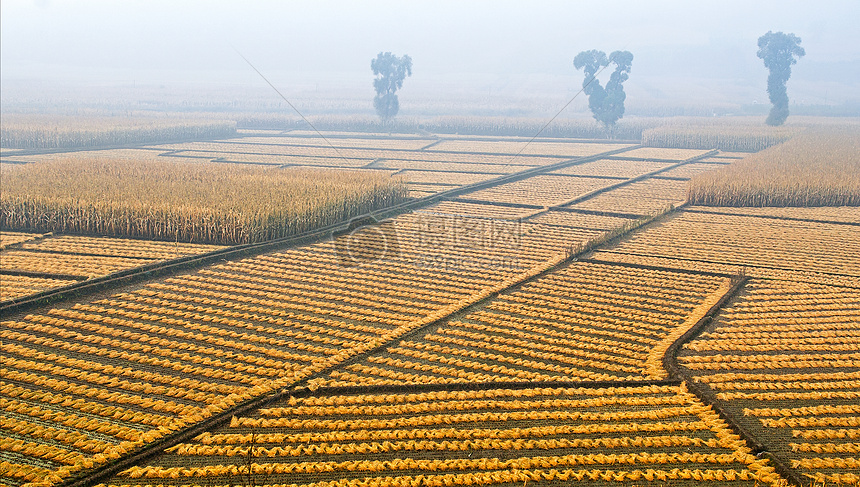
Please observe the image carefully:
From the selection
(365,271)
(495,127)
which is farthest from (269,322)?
(495,127)

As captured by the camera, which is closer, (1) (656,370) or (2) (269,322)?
(1) (656,370)

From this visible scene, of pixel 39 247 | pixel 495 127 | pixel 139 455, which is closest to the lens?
pixel 139 455

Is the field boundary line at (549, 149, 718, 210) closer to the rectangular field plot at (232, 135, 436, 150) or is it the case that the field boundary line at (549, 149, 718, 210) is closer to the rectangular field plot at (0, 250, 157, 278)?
the rectangular field plot at (0, 250, 157, 278)

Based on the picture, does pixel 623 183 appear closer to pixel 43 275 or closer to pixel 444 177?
pixel 444 177

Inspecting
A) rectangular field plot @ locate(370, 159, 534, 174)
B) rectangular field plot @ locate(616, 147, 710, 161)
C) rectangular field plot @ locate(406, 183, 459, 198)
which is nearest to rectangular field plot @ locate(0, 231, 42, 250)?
rectangular field plot @ locate(406, 183, 459, 198)

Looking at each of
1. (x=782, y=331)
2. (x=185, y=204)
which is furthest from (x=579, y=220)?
(x=185, y=204)

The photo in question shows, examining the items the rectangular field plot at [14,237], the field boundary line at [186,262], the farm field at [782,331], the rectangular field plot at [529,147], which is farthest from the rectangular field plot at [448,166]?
the rectangular field plot at [14,237]

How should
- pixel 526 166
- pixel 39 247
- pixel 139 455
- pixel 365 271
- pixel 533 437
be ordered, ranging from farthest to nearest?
pixel 526 166 → pixel 39 247 → pixel 365 271 → pixel 533 437 → pixel 139 455

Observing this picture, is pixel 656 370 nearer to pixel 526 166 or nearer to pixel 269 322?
pixel 269 322
